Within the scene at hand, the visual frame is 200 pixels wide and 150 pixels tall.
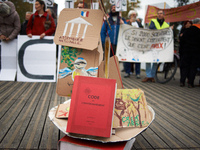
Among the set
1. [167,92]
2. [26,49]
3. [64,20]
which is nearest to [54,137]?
[64,20]

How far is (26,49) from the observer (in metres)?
5.35

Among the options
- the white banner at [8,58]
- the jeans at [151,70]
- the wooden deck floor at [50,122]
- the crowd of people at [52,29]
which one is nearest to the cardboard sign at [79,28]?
the wooden deck floor at [50,122]

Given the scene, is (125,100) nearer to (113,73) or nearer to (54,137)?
(113,73)

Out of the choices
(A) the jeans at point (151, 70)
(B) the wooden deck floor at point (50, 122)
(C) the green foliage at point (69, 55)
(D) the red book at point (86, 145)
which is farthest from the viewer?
(A) the jeans at point (151, 70)

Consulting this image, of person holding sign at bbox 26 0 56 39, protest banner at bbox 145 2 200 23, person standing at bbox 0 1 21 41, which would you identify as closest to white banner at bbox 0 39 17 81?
person standing at bbox 0 1 21 41

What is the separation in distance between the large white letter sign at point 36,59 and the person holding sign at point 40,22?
210 mm

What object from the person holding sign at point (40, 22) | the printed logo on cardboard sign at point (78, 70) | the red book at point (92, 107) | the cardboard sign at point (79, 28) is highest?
the person holding sign at point (40, 22)

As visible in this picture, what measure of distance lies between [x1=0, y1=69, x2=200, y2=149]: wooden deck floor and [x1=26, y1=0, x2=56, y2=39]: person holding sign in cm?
170

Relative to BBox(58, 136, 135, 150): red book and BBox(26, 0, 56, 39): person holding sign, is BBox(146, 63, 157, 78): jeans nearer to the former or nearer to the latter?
BBox(26, 0, 56, 39): person holding sign

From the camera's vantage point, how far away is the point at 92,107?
5.52 feet

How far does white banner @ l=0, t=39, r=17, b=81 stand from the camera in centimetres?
537

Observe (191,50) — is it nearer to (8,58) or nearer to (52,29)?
(52,29)

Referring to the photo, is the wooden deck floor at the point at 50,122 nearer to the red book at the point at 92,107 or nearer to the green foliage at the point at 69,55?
the red book at the point at 92,107

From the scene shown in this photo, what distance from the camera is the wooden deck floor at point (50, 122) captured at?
2.21 m
